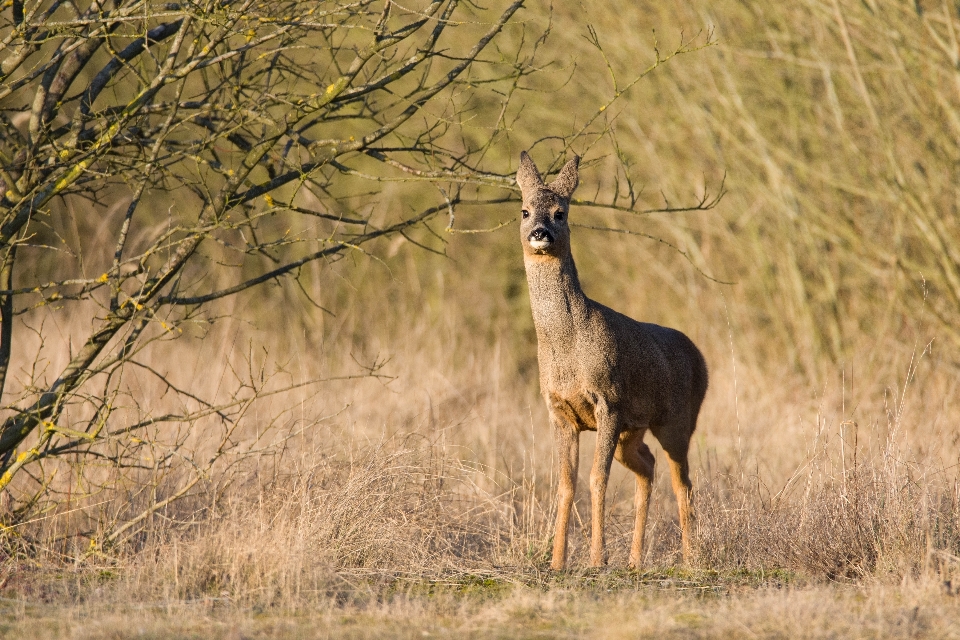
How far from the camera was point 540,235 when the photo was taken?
20.9ft

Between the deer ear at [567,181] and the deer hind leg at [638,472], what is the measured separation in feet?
4.82

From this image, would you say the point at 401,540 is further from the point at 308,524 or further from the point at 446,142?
the point at 446,142

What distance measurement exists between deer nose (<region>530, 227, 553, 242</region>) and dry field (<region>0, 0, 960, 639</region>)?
2.95ft

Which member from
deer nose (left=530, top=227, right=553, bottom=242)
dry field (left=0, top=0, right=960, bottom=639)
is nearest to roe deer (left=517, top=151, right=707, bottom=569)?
deer nose (left=530, top=227, right=553, bottom=242)

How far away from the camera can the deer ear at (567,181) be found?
268 inches

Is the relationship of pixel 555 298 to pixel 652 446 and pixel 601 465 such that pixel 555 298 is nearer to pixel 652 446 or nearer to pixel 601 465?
pixel 601 465

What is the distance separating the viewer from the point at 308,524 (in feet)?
20.7

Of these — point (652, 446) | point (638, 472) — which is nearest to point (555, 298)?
point (638, 472)

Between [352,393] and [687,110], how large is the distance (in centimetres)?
526

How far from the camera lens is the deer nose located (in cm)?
638

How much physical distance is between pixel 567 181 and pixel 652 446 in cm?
655

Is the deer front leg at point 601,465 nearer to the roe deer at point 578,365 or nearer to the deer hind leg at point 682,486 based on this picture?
the roe deer at point 578,365

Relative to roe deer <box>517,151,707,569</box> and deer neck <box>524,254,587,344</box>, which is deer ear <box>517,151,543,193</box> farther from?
deer neck <box>524,254,587,344</box>

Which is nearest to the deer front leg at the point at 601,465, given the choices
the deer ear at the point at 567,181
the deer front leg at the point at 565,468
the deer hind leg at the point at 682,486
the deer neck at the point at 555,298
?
the deer front leg at the point at 565,468
